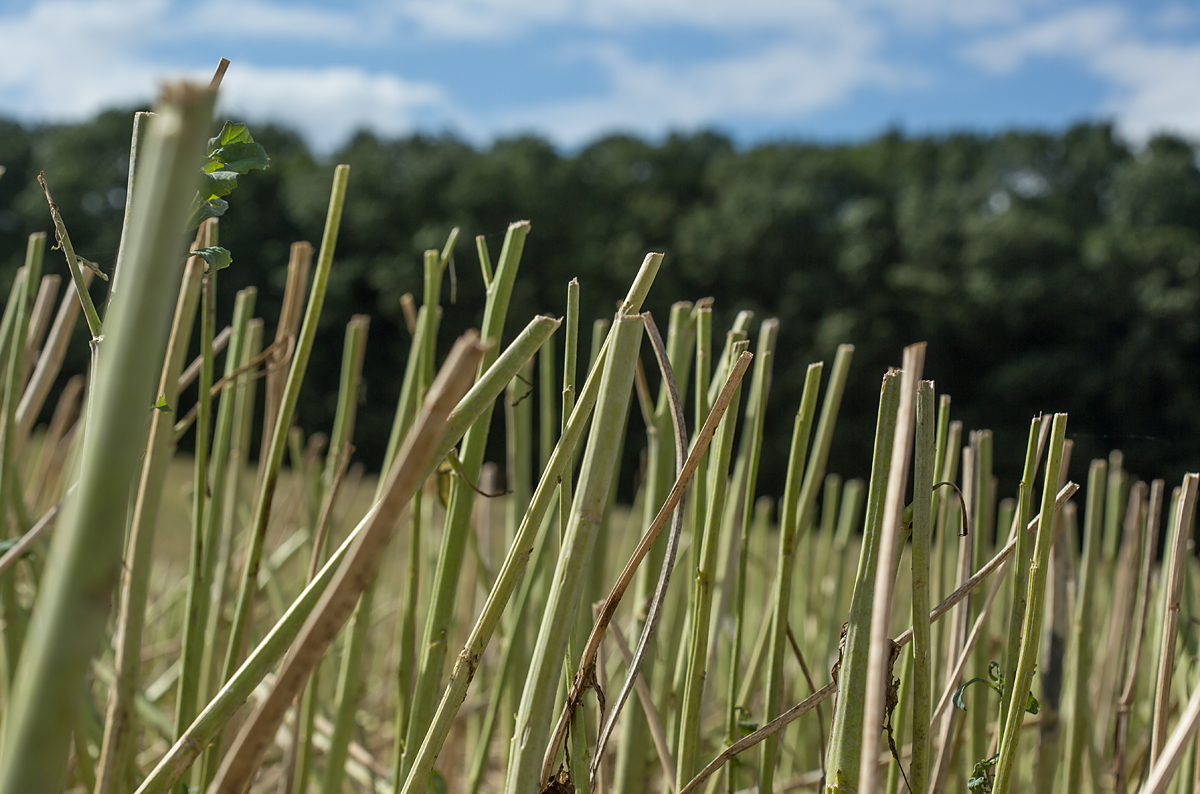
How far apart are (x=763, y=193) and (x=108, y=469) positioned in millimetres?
9107

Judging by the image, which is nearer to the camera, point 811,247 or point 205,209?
point 205,209

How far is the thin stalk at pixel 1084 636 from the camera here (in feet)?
1.63

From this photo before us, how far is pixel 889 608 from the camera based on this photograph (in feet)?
0.66

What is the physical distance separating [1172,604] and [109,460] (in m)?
0.34

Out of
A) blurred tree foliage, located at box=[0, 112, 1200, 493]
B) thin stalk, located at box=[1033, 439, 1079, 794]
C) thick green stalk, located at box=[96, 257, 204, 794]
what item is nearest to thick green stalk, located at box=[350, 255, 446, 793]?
thick green stalk, located at box=[96, 257, 204, 794]

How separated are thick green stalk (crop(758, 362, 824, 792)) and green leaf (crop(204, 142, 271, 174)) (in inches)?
8.4

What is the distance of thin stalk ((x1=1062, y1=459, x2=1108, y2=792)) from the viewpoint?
497 mm

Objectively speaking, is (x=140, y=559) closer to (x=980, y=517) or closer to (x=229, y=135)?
(x=229, y=135)

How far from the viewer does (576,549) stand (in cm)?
23

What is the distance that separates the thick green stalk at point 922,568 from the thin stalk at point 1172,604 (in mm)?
88

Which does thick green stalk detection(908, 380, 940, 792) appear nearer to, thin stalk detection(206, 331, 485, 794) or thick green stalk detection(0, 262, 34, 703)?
thin stalk detection(206, 331, 485, 794)

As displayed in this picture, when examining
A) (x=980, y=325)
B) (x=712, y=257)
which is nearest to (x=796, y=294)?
(x=712, y=257)

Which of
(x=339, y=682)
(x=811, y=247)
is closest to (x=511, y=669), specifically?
(x=339, y=682)

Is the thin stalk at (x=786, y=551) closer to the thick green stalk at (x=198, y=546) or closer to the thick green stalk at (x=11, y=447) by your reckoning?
the thick green stalk at (x=198, y=546)
